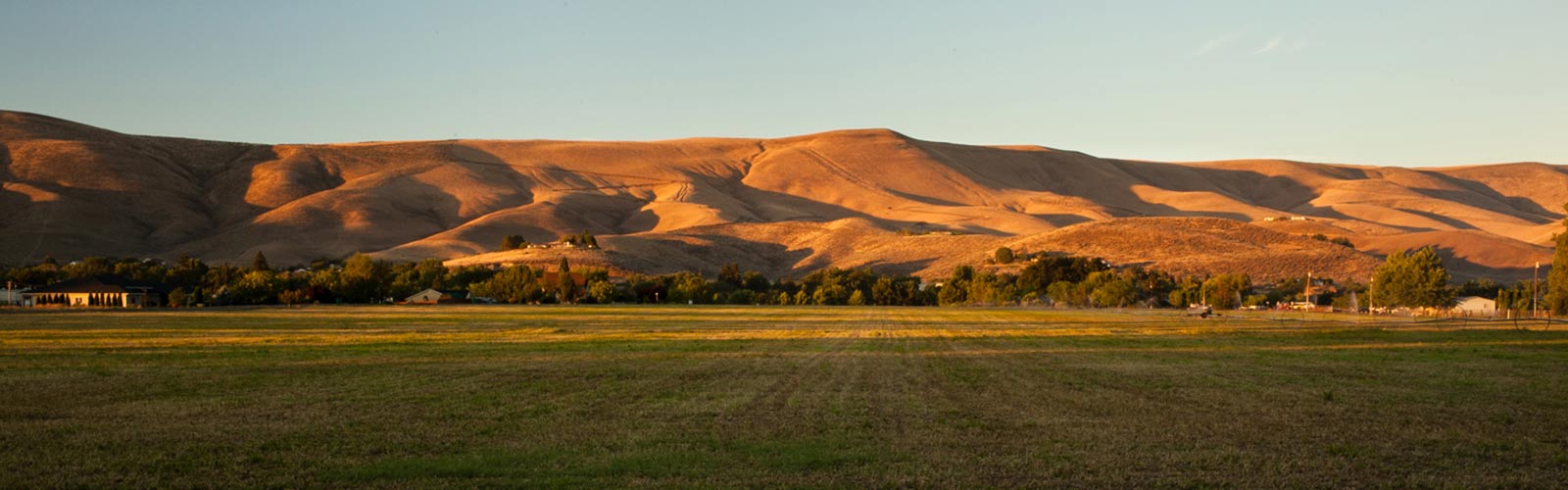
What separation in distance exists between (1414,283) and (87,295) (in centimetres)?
8734

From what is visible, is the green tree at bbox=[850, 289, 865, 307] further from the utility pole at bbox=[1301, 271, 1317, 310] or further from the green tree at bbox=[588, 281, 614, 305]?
the utility pole at bbox=[1301, 271, 1317, 310]

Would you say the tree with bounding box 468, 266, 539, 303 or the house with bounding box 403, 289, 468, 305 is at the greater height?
the tree with bounding box 468, 266, 539, 303

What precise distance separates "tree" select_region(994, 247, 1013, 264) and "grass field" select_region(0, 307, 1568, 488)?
330ft

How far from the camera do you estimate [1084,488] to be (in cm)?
925

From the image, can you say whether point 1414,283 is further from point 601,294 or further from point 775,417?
point 775,417

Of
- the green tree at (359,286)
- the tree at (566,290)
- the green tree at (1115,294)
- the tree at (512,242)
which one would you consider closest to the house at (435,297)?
the green tree at (359,286)

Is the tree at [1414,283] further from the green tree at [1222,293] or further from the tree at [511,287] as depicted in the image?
the tree at [511,287]

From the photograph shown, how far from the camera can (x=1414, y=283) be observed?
65875mm

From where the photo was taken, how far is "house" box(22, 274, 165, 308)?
8569 cm

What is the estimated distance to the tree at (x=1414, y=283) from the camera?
65875 millimetres

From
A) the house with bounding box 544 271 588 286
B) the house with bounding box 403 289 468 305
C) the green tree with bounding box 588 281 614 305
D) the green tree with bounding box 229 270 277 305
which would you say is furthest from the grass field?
the house with bounding box 544 271 588 286

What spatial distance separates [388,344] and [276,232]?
162 metres

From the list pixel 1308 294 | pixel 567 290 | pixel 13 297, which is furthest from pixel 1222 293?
pixel 13 297

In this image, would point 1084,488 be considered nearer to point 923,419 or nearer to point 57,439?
point 923,419
